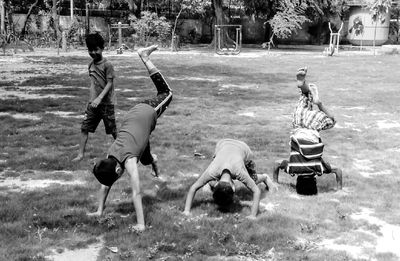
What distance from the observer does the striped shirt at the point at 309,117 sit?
6.04 meters

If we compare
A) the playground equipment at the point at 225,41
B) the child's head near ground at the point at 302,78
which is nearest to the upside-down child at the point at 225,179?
the child's head near ground at the point at 302,78

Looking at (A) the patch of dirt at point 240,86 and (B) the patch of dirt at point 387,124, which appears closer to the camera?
(B) the patch of dirt at point 387,124

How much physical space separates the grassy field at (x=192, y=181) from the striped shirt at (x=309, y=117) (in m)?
0.82

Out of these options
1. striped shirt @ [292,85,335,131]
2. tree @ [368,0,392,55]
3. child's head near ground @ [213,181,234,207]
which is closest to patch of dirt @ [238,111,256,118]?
striped shirt @ [292,85,335,131]

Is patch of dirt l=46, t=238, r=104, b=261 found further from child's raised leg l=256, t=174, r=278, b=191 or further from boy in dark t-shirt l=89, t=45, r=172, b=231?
child's raised leg l=256, t=174, r=278, b=191

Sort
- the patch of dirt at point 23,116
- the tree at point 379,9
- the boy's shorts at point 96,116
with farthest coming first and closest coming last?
the tree at point 379,9 → the patch of dirt at point 23,116 → the boy's shorts at point 96,116

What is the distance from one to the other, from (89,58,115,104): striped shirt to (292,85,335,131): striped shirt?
271 cm

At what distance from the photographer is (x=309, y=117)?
20.0 ft

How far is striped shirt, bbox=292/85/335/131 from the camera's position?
604 cm

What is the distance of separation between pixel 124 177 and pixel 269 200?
189cm

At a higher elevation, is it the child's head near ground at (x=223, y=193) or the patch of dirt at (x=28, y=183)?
the child's head near ground at (x=223, y=193)

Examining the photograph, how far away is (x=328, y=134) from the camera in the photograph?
9.45m

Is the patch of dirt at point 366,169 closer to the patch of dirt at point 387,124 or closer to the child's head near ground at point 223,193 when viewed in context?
the child's head near ground at point 223,193

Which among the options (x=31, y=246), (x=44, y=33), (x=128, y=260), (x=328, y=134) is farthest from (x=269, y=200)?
(x=44, y=33)
